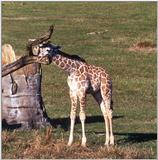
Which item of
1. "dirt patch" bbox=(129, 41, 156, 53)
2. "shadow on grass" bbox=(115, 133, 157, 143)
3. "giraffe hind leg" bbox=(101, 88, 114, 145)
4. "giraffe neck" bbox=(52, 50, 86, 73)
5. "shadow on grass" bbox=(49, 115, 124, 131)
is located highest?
"dirt patch" bbox=(129, 41, 156, 53)

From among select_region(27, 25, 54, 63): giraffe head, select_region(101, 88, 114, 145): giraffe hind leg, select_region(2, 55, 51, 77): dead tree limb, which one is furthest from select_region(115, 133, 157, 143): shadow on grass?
select_region(27, 25, 54, 63): giraffe head

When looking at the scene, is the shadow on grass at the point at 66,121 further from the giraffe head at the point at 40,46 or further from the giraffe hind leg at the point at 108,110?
the giraffe head at the point at 40,46

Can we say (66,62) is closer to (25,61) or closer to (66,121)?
(25,61)

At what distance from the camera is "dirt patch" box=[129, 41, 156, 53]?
115ft

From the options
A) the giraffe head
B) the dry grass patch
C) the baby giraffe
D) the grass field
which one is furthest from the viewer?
the grass field

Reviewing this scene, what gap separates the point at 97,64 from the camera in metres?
31.7

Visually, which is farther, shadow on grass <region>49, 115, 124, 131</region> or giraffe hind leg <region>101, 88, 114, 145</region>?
shadow on grass <region>49, 115, 124, 131</region>

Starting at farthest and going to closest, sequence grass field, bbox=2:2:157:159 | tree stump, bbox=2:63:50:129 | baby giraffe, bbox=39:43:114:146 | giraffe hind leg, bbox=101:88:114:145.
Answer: tree stump, bbox=2:63:50:129, giraffe hind leg, bbox=101:88:114:145, grass field, bbox=2:2:157:159, baby giraffe, bbox=39:43:114:146

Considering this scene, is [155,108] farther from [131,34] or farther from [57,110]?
[131,34]

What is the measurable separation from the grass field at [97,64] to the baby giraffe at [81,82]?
586mm

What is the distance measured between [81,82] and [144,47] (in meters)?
21.7

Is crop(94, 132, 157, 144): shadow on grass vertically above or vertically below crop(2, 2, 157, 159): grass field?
below

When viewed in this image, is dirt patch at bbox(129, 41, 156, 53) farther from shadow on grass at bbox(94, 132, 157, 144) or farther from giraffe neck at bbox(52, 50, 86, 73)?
giraffe neck at bbox(52, 50, 86, 73)

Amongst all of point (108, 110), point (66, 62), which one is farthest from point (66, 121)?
point (66, 62)
